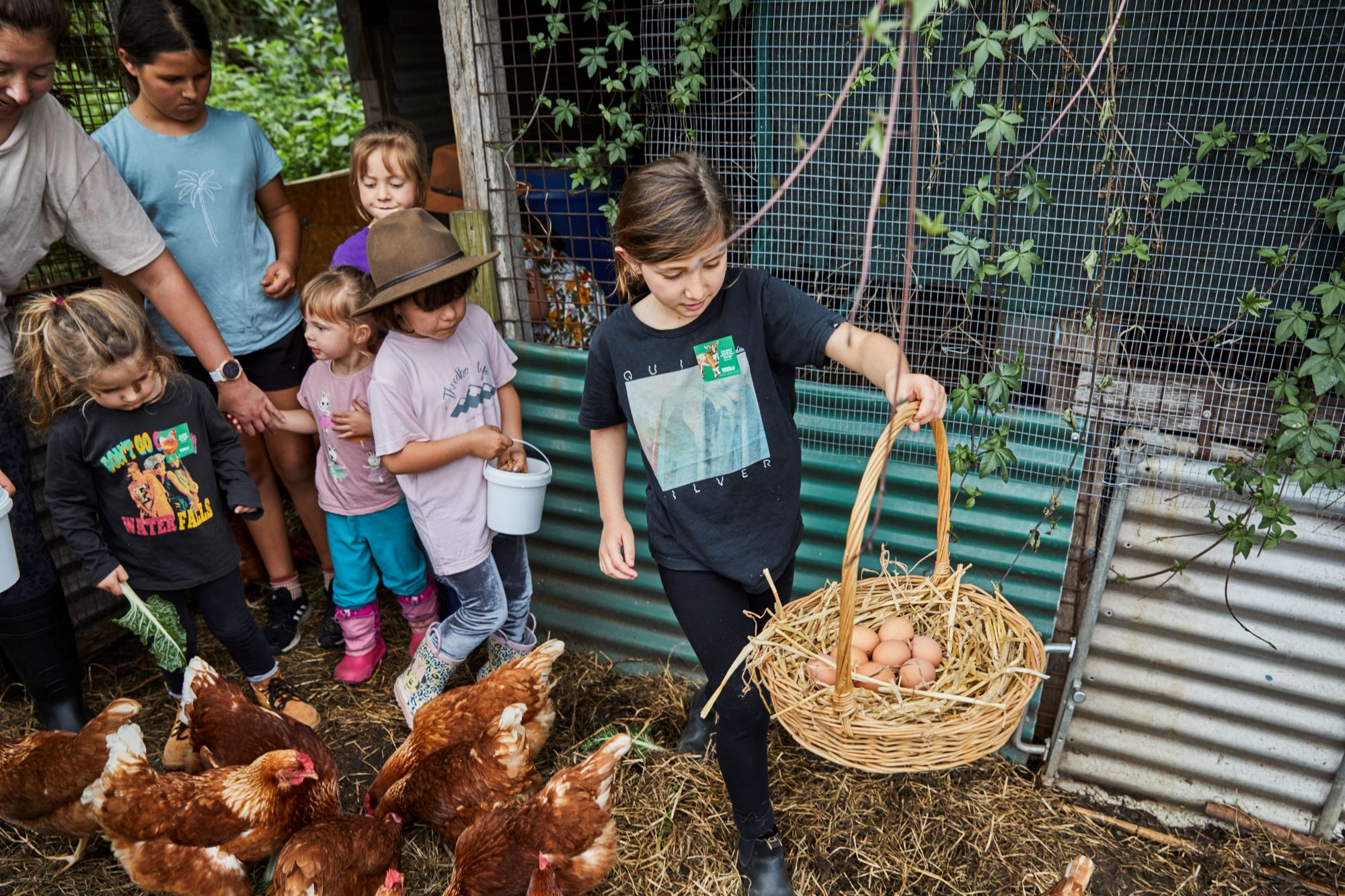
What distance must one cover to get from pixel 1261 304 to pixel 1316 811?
1.55 m

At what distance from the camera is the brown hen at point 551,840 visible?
2.31 metres

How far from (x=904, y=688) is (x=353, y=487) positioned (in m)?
2.02

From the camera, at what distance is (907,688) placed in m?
1.89

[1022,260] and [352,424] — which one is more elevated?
[1022,260]

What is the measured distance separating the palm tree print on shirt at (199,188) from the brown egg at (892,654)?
2.59m

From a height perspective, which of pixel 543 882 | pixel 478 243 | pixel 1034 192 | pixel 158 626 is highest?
pixel 1034 192

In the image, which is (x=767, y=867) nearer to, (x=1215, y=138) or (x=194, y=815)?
(x=194, y=815)

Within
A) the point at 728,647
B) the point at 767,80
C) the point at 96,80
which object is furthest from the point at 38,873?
the point at 767,80

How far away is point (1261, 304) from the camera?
7.47 ft

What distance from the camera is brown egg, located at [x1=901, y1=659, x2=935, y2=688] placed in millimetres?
2025

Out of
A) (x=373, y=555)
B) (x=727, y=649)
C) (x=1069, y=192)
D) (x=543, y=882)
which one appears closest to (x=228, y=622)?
(x=373, y=555)

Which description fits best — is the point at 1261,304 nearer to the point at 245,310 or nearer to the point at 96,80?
the point at 245,310

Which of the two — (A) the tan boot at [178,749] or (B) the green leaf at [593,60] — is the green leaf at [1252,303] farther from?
(A) the tan boot at [178,749]

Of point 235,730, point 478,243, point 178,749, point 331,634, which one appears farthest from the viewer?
point 331,634
